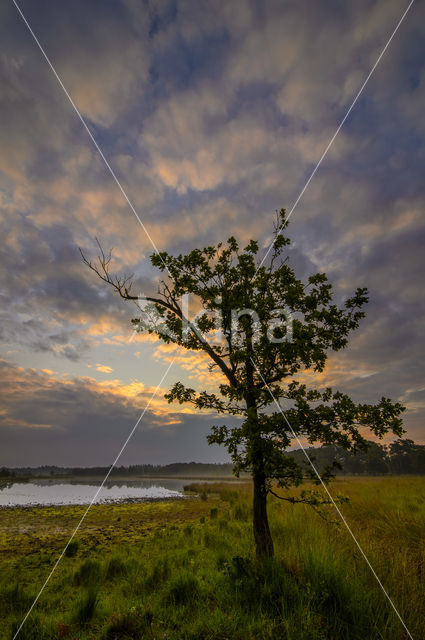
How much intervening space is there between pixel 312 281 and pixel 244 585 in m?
6.87

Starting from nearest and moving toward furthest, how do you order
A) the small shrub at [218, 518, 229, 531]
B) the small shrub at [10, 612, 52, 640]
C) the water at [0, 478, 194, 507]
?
1. the small shrub at [10, 612, 52, 640]
2. the small shrub at [218, 518, 229, 531]
3. the water at [0, 478, 194, 507]

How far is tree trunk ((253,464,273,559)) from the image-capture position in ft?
24.0

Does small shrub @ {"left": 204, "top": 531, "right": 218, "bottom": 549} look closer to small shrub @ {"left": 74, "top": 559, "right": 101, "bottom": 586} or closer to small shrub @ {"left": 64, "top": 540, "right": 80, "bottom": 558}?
small shrub @ {"left": 74, "top": 559, "right": 101, "bottom": 586}

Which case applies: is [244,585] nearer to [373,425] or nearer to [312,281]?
[373,425]

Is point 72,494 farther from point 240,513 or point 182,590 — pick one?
point 182,590

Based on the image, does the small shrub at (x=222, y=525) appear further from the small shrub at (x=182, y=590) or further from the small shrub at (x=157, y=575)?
the small shrub at (x=182, y=590)

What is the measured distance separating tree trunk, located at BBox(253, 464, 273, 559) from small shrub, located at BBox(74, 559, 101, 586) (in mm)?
4353

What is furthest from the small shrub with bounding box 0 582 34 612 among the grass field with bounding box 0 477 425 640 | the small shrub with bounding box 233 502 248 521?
the small shrub with bounding box 233 502 248 521

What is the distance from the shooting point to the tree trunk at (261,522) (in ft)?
24.0

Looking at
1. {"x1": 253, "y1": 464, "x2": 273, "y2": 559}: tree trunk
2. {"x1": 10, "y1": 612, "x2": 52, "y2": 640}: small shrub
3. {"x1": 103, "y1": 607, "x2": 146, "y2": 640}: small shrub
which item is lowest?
{"x1": 10, "y1": 612, "x2": 52, "y2": 640}: small shrub

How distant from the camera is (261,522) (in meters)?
7.49

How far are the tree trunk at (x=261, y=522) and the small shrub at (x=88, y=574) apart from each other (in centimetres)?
435

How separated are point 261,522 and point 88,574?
497cm

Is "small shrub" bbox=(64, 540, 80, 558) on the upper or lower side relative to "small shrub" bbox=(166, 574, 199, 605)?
lower
